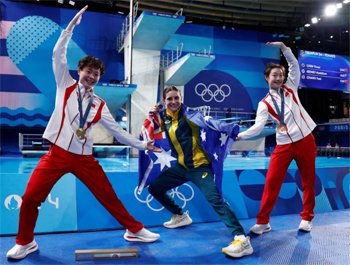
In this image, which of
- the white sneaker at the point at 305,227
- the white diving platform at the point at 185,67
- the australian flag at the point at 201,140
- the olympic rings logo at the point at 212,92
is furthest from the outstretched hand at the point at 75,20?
the olympic rings logo at the point at 212,92

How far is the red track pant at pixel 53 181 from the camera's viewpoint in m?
2.52

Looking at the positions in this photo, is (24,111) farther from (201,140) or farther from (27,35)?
(201,140)

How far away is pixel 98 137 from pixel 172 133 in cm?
1036

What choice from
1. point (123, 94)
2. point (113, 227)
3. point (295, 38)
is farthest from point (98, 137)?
point (295, 38)

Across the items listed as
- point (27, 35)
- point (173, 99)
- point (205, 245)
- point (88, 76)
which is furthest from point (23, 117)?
point (205, 245)

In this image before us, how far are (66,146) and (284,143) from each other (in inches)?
97.2

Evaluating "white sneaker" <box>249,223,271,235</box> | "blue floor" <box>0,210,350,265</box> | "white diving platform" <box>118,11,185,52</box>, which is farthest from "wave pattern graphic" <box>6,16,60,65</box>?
"white sneaker" <box>249,223,271,235</box>

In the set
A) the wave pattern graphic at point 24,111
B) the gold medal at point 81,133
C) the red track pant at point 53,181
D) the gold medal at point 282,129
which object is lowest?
the red track pant at point 53,181

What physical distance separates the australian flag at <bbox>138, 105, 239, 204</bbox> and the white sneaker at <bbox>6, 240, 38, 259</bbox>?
1.29m

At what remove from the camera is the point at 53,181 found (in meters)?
2.61

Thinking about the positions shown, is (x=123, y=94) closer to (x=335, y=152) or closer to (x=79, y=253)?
(x=79, y=253)

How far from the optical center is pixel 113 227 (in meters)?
3.51

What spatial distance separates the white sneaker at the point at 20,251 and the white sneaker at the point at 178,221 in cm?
156

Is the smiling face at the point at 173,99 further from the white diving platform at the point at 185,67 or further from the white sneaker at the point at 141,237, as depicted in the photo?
the white diving platform at the point at 185,67
